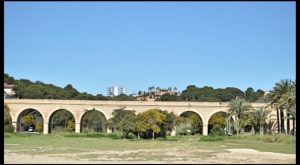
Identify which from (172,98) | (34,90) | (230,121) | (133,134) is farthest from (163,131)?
(172,98)

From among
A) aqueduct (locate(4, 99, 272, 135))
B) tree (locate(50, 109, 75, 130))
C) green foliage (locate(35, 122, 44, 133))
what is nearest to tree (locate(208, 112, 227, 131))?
aqueduct (locate(4, 99, 272, 135))

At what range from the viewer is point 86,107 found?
60.8m

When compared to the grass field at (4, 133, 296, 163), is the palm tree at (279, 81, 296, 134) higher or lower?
higher

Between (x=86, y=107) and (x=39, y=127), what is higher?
(x=86, y=107)

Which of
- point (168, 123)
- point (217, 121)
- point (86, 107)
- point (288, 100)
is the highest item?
point (288, 100)

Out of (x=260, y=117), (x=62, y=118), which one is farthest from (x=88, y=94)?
(x=260, y=117)

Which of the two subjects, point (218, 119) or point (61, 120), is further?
point (61, 120)

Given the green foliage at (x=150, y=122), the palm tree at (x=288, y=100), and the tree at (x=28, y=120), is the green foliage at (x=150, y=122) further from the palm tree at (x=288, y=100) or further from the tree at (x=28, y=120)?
the tree at (x=28, y=120)

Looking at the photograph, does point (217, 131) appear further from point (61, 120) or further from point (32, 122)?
point (61, 120)

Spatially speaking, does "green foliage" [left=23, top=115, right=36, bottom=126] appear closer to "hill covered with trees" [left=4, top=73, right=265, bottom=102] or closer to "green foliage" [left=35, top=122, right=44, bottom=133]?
"green foliage" [left=35, top=122, right=44, bottom=133]

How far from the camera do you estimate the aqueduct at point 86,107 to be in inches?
2311

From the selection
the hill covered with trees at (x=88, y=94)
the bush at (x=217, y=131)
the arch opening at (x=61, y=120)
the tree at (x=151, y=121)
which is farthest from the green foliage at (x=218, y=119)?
the arch opening at (x=61, y=120)

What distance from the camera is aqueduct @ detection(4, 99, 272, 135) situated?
58.7 meters

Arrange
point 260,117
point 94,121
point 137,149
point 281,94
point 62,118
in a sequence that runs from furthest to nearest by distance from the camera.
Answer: point 62,118
point 94,121
point 260,117
point 281,94
point 137,149
